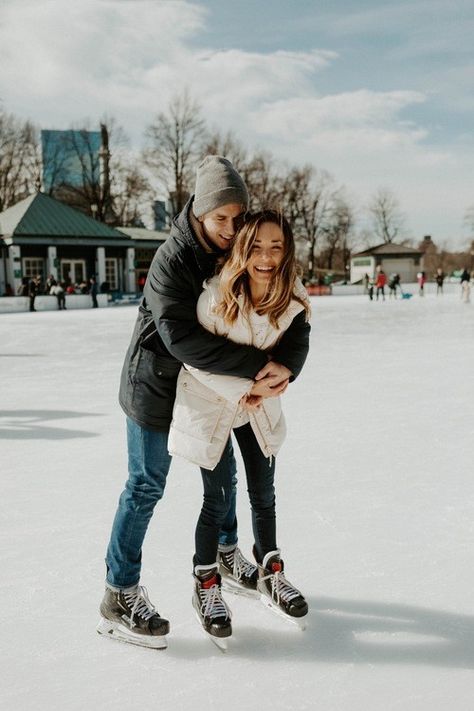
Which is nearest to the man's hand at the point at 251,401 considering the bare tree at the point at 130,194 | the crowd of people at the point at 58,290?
the crowd of people at the point at 58,290

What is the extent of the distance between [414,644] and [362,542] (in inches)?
30.2

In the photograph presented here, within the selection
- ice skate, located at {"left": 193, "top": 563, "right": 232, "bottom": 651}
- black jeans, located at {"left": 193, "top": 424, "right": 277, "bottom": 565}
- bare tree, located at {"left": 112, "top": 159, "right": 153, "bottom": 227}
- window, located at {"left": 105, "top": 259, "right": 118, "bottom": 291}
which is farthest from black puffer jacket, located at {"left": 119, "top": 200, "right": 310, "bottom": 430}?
bare tree, located at {"left": 112, "top": 159, "right": 153, "bottom": 227}

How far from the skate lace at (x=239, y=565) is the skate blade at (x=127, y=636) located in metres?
0.45

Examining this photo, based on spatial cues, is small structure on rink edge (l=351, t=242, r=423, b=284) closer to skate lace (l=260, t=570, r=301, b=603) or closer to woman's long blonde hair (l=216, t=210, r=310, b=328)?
skate lace (l=260, t=570, r=301, b=603)

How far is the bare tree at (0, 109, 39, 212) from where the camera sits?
42312 mm

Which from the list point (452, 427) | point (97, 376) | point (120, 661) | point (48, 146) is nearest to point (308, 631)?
point (120, 661)

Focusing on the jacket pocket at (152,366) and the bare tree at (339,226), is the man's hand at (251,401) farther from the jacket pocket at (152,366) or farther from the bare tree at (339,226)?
the bare tree at (339,226)

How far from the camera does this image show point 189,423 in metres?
2.00

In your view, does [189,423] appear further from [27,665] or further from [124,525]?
[27,665]

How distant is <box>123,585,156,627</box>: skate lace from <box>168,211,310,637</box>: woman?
168 millimetres

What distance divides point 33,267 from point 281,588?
3252 cm

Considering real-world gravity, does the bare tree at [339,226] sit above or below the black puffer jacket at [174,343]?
above

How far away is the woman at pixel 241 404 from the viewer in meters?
1.92

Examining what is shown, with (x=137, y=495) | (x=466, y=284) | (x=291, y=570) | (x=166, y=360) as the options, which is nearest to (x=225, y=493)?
(x=137, y=495)
